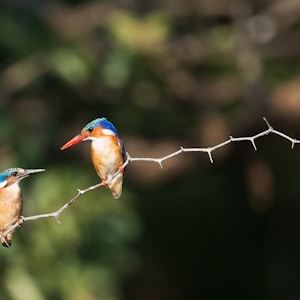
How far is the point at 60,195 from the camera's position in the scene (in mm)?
5926

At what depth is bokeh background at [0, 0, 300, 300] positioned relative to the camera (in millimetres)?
6027

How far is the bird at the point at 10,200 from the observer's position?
2078 mm

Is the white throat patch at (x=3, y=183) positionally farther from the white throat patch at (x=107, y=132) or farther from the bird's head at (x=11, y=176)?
the white throat patch at (x=107, y=132)

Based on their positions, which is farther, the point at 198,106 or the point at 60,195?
the point at 198,106

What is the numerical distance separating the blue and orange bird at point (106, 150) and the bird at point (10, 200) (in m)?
0.14

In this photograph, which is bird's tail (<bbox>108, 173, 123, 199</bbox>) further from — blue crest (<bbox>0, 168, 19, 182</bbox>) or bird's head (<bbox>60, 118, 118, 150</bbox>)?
blue crest (<bbox>0, 168, 19, 182</bbox>)

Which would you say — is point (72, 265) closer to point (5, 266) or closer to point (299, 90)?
point (5, 266)

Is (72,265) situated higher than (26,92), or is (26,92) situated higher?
(26,92)

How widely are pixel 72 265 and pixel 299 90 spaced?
197cm

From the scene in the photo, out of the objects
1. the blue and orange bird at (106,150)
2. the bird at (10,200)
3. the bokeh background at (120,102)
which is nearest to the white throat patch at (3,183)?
the bird at (10,200)

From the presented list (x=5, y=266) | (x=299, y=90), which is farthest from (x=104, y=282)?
(x=299, y=90)

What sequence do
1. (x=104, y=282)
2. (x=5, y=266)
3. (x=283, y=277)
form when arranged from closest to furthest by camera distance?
(x=5, y=266), (x=104, y=282), (x=283, y=277)

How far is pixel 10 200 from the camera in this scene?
6.97 ft

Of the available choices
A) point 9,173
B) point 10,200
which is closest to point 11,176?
point 9,173
